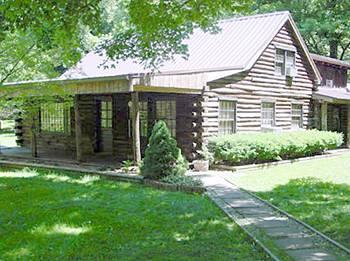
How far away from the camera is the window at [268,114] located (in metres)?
17.7

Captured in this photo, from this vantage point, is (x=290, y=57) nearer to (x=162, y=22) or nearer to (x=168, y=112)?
(x=168, y=112)

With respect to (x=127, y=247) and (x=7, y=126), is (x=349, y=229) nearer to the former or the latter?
(x=127, y=247)

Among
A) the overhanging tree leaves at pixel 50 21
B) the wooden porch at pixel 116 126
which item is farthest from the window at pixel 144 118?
the overhanging tree leaves at pixel 50 21

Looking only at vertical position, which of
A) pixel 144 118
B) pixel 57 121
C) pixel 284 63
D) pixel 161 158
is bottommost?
pixel 161 158

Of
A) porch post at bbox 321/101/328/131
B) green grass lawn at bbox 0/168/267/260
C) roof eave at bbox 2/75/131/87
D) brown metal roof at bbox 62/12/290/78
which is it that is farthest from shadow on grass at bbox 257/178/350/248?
porch post at bbox 321/101/328/131

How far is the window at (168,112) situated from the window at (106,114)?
8.27ft

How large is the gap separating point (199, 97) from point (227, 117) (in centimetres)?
193

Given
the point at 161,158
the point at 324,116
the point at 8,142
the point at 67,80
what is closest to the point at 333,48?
the point at 324,116

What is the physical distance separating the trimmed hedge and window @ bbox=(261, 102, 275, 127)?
1372 mm

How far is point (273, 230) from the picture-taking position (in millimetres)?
6859

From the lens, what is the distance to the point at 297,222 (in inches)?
287

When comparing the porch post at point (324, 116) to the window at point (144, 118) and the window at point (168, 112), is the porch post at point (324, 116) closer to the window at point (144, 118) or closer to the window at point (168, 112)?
the window at point (168, 112)

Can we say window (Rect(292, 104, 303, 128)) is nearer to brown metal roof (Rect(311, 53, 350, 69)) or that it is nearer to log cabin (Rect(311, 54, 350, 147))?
log cabin (Rect(311, 54, 350, 147))

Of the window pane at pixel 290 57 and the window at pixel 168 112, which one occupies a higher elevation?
the window pane at pixel 290 57
